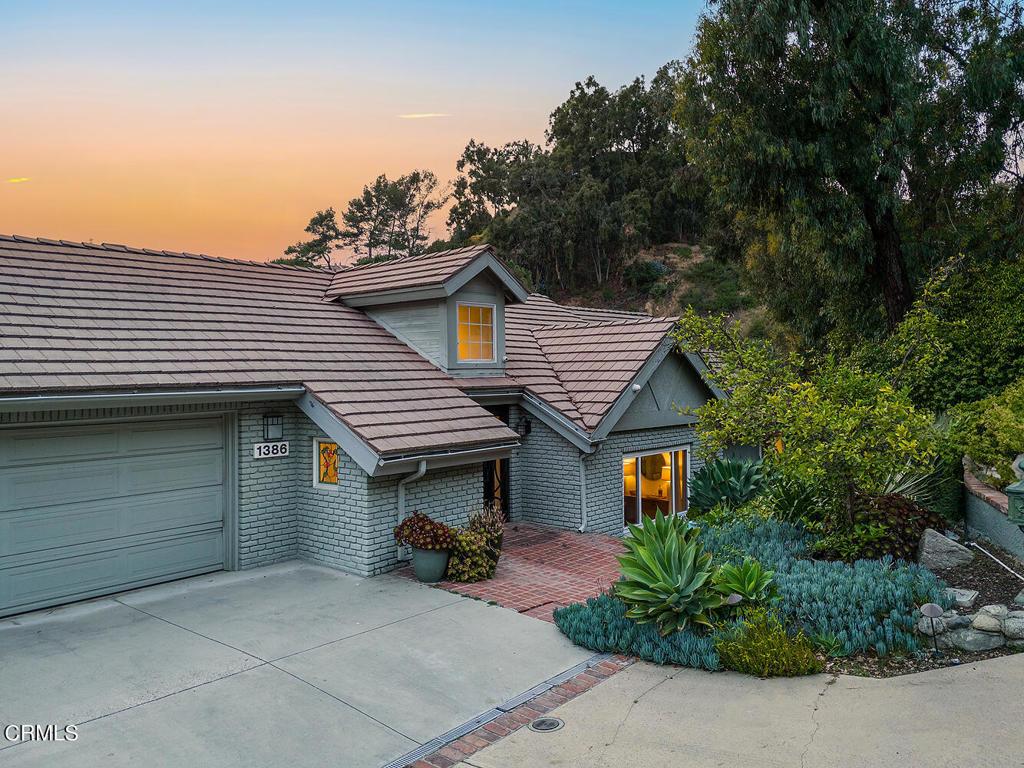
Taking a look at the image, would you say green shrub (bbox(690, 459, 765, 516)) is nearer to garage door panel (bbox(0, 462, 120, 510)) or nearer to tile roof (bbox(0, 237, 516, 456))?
tile roof (bbox(0, 237, 516, 456))

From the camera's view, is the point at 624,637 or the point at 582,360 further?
the point at 582,360

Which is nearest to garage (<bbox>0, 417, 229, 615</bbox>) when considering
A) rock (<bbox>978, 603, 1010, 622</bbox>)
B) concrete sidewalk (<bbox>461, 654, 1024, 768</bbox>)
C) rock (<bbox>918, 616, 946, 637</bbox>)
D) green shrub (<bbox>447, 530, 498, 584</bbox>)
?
green shrub (<bbox>447, 530, 498, 584</bbox>)

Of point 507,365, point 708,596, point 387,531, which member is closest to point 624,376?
point 507,365

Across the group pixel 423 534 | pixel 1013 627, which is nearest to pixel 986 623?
pixel 1013 627

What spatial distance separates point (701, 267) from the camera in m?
57.3

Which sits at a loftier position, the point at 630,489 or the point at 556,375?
the point at 556,375

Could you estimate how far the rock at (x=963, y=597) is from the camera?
715 cm

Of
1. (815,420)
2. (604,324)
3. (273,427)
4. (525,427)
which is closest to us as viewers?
(815,420)

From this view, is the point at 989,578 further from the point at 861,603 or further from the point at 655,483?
the point at 655,483

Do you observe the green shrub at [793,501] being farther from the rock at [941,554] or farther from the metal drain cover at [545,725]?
the metal drain cover at [545,725]

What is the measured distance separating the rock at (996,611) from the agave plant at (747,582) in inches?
78.2

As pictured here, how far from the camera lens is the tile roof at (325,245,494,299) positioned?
43.5 feet

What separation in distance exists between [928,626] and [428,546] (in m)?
6.00

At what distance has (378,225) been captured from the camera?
59500 millimetres
